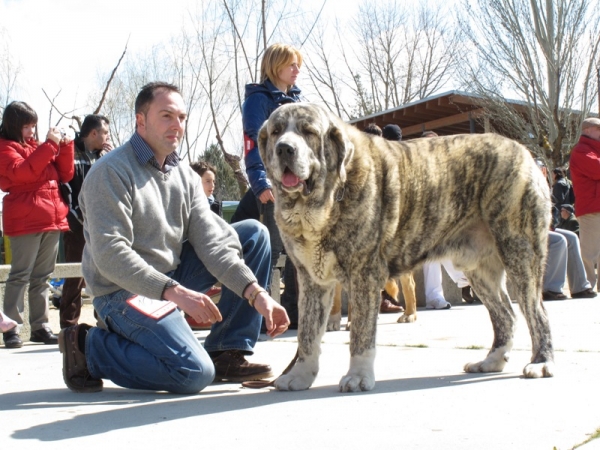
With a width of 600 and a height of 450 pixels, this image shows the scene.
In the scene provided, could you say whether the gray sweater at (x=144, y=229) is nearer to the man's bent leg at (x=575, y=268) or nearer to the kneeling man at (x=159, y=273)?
the kneeling man at (x=159, y=273)

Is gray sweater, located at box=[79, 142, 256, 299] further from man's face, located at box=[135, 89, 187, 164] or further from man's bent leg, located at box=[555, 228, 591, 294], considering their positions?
man's bent leg, located at box=[555, 228, 591, 294]

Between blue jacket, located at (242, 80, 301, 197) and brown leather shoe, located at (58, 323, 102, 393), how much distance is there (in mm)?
2313

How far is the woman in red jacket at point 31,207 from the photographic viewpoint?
6.61 metres

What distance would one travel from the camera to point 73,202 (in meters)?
7.32

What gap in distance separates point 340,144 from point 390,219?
0.50 metres

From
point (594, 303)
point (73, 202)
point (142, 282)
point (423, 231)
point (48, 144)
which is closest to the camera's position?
point (142, 282)

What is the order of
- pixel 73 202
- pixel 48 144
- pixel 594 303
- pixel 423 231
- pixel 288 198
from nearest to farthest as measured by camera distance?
1. pixel 288 198
2. pixel 423 231
3. pixel 48 144
4. pixel 73 202
5. pixel 594 303

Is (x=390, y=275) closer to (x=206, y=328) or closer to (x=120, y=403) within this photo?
(x=120, y=403)

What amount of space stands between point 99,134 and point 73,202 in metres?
0.70

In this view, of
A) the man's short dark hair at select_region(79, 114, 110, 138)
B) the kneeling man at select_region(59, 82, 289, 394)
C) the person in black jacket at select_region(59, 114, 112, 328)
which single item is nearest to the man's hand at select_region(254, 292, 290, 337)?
the kneeling man at select_region(59, 82, 289, 394)

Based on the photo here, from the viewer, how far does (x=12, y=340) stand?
6.44 m

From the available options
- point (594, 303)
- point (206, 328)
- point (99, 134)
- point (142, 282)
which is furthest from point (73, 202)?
point (594, 303)

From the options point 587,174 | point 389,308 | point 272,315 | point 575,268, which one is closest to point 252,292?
point 272,315

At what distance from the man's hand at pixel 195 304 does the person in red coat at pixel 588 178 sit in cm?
732
